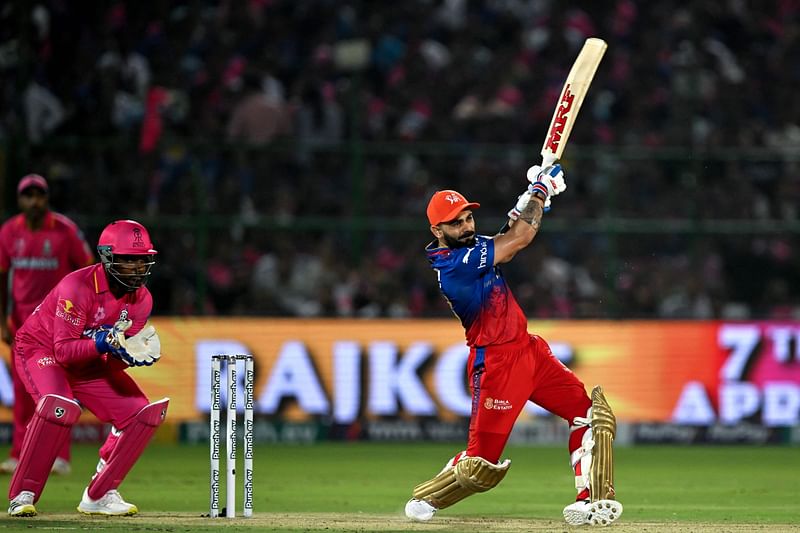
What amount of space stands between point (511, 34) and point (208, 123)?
5360 millimetres

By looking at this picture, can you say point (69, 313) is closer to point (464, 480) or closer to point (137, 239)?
point (137, 239)

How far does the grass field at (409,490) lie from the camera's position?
32.1 feet

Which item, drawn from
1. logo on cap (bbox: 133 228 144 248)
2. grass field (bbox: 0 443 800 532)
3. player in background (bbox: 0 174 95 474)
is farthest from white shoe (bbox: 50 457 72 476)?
logo on cap (bbox: 133 228 144 248)

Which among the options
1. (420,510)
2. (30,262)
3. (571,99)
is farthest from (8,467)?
(571,99)

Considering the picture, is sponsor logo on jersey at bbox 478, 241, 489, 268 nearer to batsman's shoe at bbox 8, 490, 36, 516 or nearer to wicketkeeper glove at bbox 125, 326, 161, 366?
wicketkeeper glove at bbox 125, 326, 161, 366

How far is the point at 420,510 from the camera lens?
9.95 metres

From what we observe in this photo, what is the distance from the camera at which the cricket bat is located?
1023 centimetres

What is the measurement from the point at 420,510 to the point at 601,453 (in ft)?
4.29

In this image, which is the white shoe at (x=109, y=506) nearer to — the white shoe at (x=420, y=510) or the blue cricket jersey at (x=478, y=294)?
the white shoe at (x=420, y=510)

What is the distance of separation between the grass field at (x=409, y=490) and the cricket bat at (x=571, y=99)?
8.77 feet

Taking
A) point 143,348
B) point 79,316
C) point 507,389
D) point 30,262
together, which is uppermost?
point 30,262

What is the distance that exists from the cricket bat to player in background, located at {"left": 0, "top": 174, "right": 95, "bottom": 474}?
17.1ft

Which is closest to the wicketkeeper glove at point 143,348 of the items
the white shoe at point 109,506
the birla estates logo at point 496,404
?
the white shoe at point 109,506

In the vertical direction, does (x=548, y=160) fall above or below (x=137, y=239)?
above
